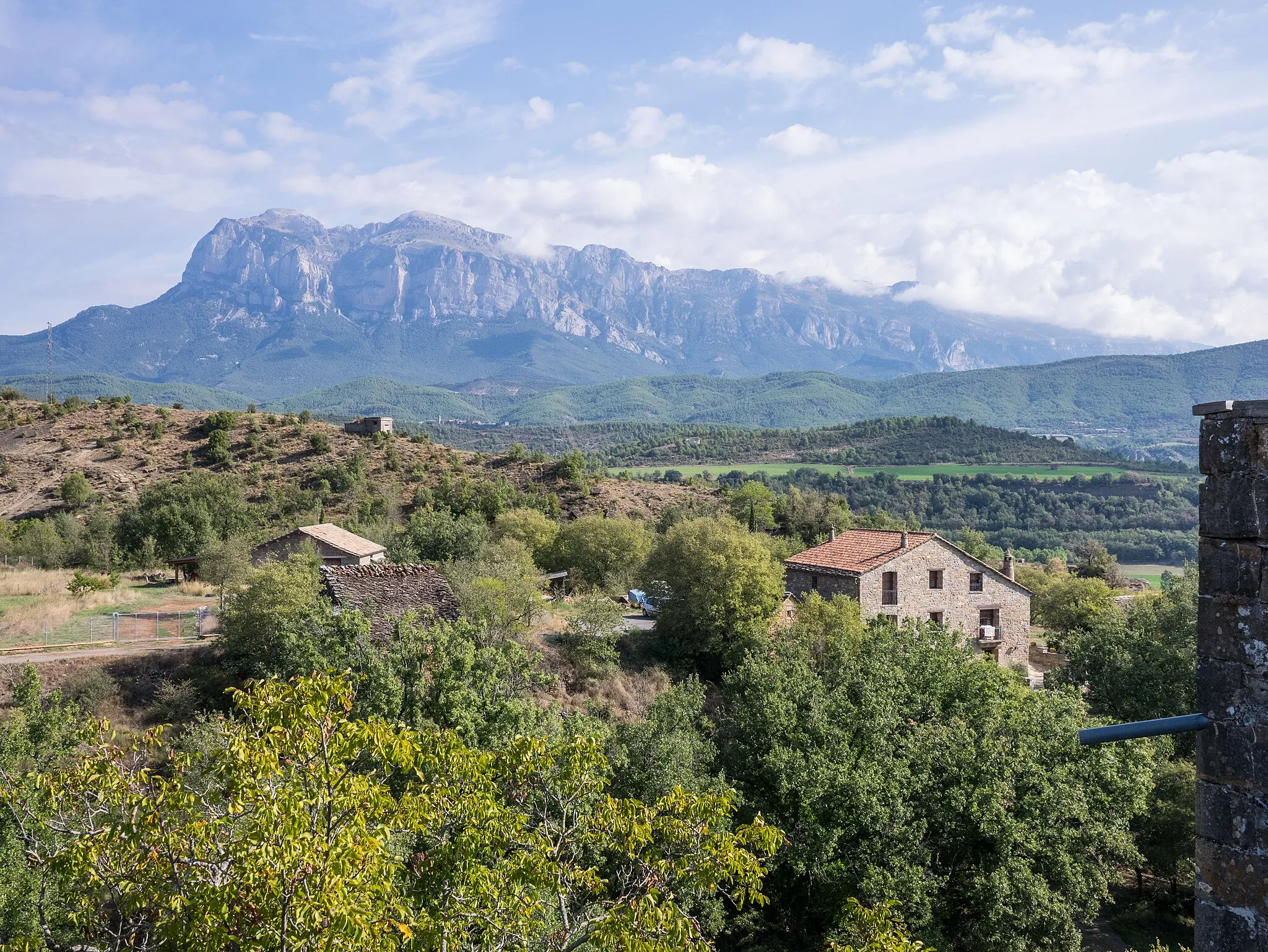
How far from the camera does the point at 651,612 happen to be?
1839 inches

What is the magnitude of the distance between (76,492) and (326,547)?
33292mm

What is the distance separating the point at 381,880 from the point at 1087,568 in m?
70.2

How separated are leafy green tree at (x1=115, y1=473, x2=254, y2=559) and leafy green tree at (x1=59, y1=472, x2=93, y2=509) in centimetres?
855

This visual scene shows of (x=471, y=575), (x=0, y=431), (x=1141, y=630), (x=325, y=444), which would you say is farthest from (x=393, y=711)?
(x=0, y=431)

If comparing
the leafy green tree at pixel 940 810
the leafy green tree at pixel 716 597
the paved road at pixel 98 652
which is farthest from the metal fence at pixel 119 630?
the leafy green tree at pixel 940 810

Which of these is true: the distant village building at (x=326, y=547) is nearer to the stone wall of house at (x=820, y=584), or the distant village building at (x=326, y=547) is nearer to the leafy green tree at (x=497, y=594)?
the leafy green tree at (x=497, y=594)

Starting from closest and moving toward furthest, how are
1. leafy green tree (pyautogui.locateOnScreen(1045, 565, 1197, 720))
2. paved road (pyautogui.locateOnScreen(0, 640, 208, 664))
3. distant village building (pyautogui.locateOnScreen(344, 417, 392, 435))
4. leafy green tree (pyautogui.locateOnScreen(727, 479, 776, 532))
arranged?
1. paved road (pyautogui.locateOnScreen(0, 640, 208, 664))
2. leafy green tree (pyautogui.locateOnScreen(1045, 565, 1197, 720))
3. leafy green tree (pyautogui.locateOnScreen(727, 479, 776, 532))
4. distant village building (pyautogui.locateOnScreen(344, 417, 392, 435))

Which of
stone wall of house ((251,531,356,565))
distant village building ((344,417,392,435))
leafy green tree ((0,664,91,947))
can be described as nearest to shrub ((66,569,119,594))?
stone wall of house ((251,531,356,565))

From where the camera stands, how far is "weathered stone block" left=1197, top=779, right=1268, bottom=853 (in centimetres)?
488

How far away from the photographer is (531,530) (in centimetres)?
5316

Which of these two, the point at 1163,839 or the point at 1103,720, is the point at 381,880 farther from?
the point at 1103,720

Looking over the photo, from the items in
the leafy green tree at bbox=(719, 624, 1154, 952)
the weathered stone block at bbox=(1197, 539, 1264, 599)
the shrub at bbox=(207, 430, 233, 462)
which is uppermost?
the weathered stone block at bbox=(1197, 539, 1264, 599)

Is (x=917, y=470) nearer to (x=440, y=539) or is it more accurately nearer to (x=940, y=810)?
(x=440, y=539)

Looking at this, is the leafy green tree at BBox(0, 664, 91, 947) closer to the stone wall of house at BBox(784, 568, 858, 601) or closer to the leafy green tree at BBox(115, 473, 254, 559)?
the leafy green tree at BBox(115, 473, 254, 559)
